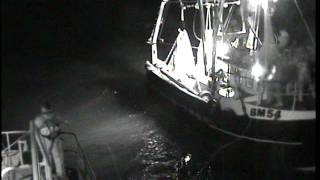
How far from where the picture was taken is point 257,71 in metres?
3.69

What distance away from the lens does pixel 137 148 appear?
710cm

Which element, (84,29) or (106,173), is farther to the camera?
(84,29)

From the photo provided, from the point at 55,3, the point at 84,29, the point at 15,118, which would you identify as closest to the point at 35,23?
the point at 55,3

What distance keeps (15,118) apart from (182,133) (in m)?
2.30

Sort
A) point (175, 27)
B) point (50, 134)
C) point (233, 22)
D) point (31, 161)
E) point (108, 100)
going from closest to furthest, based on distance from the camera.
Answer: point (50, 134)
point (31, 161)
point (108, 100)
point (233, 22)
point (175, 27)

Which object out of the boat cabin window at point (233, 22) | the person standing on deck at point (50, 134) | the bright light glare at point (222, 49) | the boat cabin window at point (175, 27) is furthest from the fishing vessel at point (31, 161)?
the boat cabin window at point (233, 22)

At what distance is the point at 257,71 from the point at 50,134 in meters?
1.71

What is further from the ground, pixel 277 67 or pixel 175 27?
pixel 175 27

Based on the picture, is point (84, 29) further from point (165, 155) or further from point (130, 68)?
point (165, 155)

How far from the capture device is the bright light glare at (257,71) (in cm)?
365

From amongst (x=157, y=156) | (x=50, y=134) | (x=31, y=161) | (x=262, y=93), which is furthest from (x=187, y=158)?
(x=50, y=134)

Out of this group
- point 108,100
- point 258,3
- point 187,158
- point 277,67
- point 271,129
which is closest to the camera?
point 277,67

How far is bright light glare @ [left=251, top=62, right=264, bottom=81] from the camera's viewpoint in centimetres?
365

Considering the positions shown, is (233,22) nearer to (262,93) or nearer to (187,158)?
(187,158)
